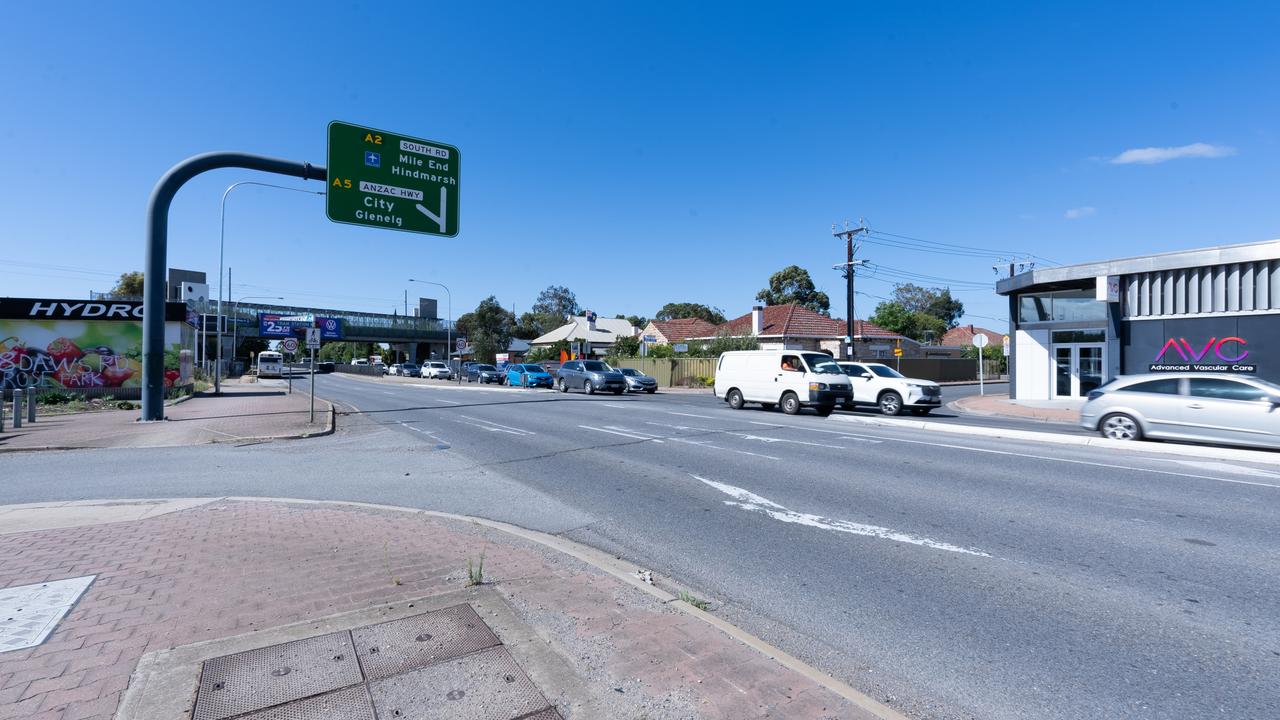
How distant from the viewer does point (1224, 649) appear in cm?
387

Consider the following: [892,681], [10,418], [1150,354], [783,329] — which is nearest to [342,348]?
[783,329]

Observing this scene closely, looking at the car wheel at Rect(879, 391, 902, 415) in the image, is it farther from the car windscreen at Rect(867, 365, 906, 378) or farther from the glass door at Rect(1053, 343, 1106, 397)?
the glass door at Rect(1053, 343, 1106, 397)

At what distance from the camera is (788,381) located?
20219 millimetres

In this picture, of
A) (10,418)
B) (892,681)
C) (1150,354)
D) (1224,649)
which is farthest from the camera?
(1150,354)

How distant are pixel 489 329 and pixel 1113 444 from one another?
3015 inches

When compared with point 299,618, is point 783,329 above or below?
above

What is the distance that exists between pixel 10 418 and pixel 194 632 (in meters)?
21.3

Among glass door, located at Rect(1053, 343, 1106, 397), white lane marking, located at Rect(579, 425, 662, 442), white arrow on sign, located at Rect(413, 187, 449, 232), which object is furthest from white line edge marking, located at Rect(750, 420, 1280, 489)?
glass door, located at Rect(1053, 343, 1106, 397)

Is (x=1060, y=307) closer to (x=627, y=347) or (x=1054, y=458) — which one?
(x=1054, y=458)

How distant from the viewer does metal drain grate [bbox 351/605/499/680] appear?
133 inches

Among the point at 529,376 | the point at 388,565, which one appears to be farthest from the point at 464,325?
the point at 388,565

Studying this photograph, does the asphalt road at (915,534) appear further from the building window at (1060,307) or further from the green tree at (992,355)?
the green tree at (992,355)

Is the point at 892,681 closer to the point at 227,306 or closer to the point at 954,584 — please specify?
the point at 954,584

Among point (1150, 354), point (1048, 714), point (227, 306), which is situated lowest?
point (1048, 714)
